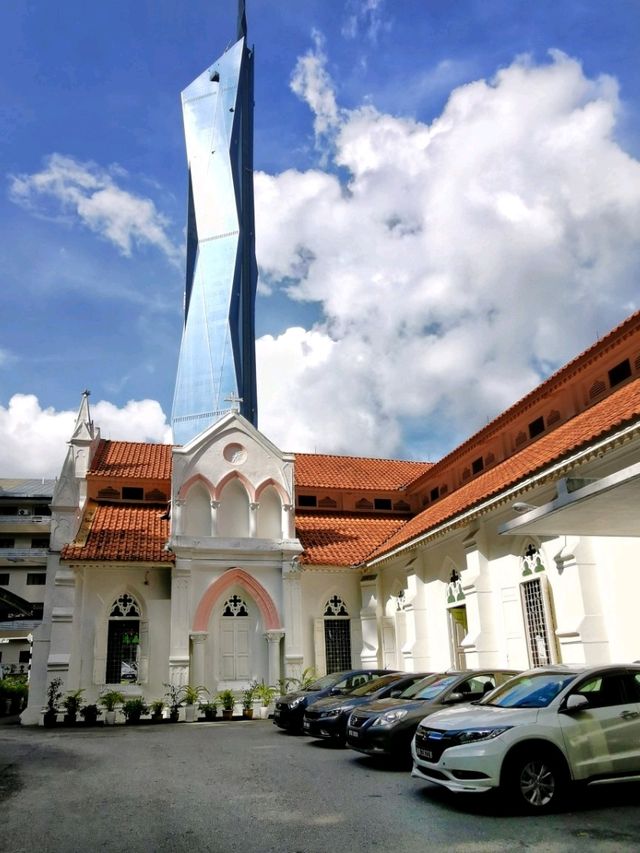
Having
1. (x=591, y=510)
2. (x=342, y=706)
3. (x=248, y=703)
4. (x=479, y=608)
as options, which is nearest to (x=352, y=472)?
(x=248, y=703)

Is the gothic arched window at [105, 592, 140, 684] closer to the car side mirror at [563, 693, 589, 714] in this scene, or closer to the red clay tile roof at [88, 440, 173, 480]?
the red clay tile roof at [88, 440, 173, 480]

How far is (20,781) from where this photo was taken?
10.3 m

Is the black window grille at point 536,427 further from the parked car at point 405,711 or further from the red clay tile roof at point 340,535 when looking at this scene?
the parked car at point 405,711

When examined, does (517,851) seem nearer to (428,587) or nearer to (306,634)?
(428,587)

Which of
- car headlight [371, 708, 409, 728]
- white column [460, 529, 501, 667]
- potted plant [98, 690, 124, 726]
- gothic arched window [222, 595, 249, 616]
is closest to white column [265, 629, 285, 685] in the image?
gothic arched window [222, 595, 249, 616]

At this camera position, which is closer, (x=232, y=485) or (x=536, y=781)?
(x=536, y=781)

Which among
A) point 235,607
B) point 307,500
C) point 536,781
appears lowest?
point 536,781

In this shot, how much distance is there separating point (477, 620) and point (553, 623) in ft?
7.75

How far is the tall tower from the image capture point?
2269 inches

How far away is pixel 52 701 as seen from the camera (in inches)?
796

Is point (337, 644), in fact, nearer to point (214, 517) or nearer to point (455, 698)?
point (214, 517)

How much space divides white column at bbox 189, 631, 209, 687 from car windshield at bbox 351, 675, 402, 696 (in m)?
8.42

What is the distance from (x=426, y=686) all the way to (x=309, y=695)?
15.4 ft

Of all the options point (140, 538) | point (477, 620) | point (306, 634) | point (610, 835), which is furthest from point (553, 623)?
point (140, 538)
